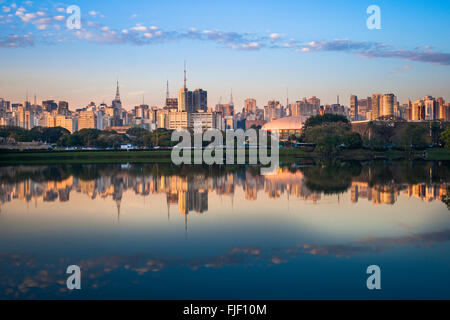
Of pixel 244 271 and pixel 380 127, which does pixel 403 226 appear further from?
pixel 380 127

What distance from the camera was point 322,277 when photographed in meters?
9.14

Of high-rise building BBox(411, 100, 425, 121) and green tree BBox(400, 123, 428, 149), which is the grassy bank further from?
high-rise building BBox(411, 100, 425, 121)

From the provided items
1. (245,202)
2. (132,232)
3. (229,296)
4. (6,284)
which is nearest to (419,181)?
(245,202)

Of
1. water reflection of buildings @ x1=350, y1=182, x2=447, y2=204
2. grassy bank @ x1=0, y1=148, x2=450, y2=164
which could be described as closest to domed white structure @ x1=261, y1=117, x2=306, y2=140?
grassy bank @ x1=0, y1=148, x2=450, y2=164

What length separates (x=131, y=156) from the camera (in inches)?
2276

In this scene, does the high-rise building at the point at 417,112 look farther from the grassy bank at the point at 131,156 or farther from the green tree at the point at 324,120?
the grassy bank at the point at 131,156

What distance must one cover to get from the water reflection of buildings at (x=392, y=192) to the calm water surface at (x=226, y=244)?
0.29 ft

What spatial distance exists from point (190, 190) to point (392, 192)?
10.3m

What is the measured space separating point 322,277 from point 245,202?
1036 centimetres

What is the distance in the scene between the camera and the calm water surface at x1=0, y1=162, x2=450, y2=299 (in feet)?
28.6

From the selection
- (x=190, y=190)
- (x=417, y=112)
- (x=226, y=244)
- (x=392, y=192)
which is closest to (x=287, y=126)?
(x=417, y=112)

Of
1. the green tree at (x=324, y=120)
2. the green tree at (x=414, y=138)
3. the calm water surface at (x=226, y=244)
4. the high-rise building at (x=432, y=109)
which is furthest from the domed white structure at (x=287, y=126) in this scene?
the calm water surface at (x=226, y=244)

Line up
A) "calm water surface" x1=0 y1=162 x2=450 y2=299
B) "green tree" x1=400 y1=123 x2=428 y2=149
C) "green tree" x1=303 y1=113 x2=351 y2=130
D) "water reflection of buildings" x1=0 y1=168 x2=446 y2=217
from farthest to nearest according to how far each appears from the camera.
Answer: "green tree" x1=303 y1=113 x2=351 y2=130 → "green tree" x1=400 y1=123 x2=428 y2=149 → "water reflection of buildings" x1=0 y1=168 x2=446 y2=217 → "calm water surface" x1=0 y1=162 x2=450 y2=299

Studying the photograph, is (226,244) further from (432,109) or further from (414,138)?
(432,109)
